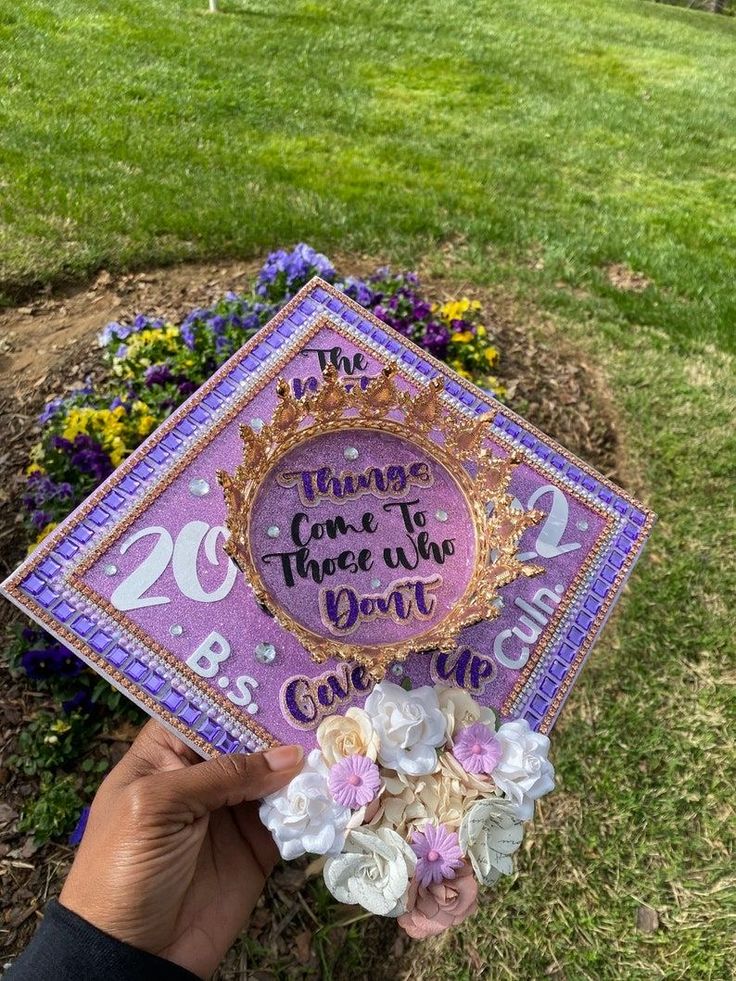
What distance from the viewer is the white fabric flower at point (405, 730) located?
161 centimetres

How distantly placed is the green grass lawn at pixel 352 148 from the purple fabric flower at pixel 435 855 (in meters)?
4.03

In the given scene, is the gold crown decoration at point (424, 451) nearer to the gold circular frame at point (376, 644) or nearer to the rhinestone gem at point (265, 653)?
the gold circular frame at point (376, 644)

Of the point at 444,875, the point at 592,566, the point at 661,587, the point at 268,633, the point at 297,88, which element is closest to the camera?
the point at 444,875

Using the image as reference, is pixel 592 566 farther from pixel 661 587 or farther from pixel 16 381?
pixel 16 381

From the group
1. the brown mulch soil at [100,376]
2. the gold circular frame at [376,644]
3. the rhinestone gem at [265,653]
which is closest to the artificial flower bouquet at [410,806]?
the gold circular frame at [376,644]

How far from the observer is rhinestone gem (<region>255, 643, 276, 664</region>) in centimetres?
186

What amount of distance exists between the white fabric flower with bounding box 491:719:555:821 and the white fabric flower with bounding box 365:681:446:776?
162 mm

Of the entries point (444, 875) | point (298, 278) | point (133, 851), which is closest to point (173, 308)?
point (298, 278)

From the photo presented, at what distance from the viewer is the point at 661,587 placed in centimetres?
352

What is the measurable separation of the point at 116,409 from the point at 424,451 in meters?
1.77

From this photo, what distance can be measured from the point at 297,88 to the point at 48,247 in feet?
12.1

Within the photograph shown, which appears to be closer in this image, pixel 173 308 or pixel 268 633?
pixel 268 633

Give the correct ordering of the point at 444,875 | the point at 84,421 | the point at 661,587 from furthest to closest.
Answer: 1. the point at 661,587
2. the point at 84,421
3. the point at 444,875

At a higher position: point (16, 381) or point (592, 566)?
point (592, 566)
